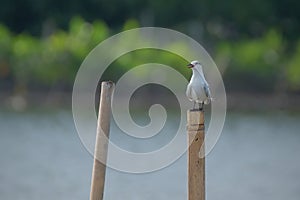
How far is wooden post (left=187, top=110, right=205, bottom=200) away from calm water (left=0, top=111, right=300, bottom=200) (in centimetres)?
830

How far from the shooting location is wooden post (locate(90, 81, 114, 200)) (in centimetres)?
1024

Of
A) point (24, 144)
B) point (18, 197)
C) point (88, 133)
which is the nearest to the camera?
point (18, 197)

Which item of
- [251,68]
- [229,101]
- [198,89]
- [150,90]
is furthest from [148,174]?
[251,68]

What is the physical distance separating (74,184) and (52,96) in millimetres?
19868

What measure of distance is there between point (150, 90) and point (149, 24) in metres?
8.08

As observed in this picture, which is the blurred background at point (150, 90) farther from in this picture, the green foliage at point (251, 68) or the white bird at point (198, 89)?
the white bird at point (198, 89)

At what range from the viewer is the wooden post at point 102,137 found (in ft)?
33.6

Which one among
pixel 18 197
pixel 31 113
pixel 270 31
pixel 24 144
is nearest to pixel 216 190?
pixel 18 197

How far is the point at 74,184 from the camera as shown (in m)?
20.7

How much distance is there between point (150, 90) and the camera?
132 ft

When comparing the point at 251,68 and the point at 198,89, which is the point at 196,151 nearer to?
the point at 198,89

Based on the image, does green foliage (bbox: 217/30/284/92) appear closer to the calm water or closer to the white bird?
the calm water

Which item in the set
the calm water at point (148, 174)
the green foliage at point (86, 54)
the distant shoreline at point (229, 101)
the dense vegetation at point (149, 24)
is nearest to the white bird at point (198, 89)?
the calm water at point (148, 174)

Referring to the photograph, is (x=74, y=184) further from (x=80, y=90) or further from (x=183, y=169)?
(x=80, y=90)
